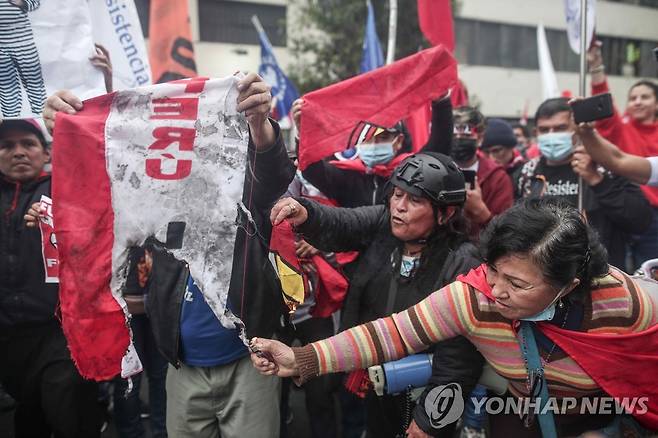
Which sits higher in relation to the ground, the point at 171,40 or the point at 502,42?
the point at 502,42

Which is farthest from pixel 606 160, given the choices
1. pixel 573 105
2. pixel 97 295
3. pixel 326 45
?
pixel 326 45

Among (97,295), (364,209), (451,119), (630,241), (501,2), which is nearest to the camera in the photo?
(97,295)

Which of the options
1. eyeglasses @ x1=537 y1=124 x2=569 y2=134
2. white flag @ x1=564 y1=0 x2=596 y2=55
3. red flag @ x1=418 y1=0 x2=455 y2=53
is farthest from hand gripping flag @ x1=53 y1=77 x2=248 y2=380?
white flag @ x1=564 y1=0 x2=596 y2=55

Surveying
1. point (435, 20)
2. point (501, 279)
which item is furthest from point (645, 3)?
point (501, 279)

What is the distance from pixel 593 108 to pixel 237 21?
1538 centimetres

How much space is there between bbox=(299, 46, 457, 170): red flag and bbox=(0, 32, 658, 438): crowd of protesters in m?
0.10

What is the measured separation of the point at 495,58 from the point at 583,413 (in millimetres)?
20192

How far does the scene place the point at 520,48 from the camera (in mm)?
20438

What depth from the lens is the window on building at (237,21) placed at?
1574cm

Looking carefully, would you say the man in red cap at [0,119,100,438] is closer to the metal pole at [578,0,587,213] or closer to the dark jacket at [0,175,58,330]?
the dark jacket at [0,175,58,330]

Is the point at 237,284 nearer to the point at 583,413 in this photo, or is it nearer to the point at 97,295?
the point at 97,295

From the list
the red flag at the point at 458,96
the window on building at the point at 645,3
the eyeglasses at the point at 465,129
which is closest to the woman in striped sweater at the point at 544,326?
the eyeglasses at the point at 465,129

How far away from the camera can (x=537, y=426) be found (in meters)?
2.02

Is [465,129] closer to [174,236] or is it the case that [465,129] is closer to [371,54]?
[371,54]
